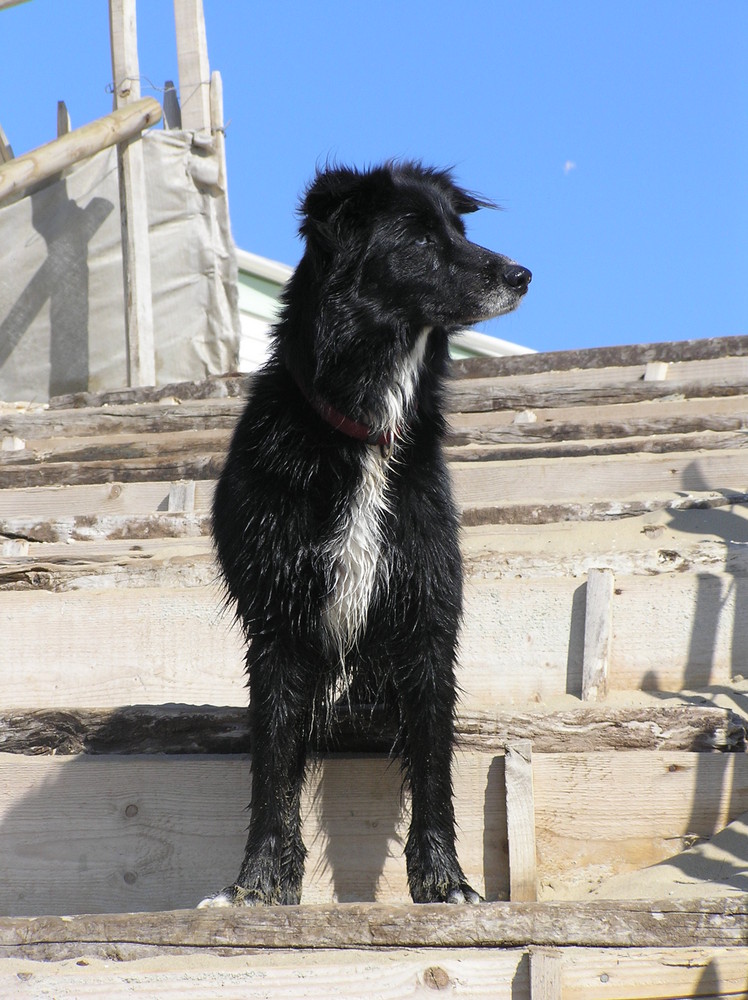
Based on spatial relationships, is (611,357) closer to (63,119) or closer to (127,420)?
(127,420)

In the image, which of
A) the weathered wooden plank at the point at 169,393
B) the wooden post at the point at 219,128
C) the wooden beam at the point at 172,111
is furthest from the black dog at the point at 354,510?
the wooden beam at the point at 172,111

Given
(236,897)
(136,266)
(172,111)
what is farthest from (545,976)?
(172,111)

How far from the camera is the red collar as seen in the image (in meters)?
2.47

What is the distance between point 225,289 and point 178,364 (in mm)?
708

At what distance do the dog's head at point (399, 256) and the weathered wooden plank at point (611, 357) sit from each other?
317 cm

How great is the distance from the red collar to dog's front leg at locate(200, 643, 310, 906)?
548 millimetres

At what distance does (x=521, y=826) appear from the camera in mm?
2293

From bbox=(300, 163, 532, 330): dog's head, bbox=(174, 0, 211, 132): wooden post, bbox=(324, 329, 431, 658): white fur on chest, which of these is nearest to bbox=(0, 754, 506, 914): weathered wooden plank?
bbox=(324, 329, 431, 658): white fur on chest

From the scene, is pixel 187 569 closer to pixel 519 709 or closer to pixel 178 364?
pixel 519 709

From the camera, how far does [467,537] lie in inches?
150

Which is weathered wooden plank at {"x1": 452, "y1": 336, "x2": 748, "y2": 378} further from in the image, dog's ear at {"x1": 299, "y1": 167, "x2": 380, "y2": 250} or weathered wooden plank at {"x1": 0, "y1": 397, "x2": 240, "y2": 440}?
dog's ear at {"x1": 299, "y1": 167, "x2": 380, "y2": 250}

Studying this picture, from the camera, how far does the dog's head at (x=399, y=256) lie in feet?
8.43

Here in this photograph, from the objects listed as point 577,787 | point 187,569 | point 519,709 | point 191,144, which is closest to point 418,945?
point 577,787

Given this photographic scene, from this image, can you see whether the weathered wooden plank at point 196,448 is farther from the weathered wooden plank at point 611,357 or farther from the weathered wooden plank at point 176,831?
the weathered wooden plank at point 176,831
